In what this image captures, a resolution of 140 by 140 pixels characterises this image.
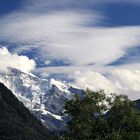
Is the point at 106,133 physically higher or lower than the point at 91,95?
lower

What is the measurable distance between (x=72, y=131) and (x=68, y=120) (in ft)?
12.6

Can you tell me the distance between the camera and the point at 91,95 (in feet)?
320

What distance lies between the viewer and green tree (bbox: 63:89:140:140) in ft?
305

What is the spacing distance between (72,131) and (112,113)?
9159 millimetres

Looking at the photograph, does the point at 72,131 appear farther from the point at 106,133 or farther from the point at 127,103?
the point at 127,103

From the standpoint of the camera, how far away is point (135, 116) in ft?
317

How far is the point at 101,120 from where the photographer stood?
94312 millimetres

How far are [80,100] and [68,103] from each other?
95.5 inches

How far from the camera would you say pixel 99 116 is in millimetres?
95312

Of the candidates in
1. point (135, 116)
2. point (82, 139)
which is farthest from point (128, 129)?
point (82, 139)

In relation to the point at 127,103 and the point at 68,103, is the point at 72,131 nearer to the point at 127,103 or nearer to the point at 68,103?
the point at 68,103

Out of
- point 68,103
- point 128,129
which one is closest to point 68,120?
point 68,103

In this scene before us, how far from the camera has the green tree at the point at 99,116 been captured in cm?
9294

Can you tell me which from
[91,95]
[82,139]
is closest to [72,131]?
[82,139]
